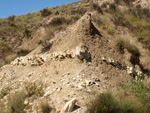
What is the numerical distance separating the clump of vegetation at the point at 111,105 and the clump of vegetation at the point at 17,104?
2.02m

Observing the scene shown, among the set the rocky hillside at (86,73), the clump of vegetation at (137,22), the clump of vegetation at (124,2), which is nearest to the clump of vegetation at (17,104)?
the rocky hillside at (86,73)

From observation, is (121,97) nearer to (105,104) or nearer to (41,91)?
(105,104)

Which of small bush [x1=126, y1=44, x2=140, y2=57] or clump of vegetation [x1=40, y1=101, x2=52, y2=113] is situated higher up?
clump of vegetation [x1=40, y1=101, x2=52, y2=113]

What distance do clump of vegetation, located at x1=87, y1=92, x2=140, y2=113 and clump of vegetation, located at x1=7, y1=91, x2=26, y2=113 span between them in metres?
2.02

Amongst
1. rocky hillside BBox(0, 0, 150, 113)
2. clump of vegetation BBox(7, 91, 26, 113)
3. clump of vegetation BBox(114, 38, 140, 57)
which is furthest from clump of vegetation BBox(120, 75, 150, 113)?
clump of vegetation BBox(114, 38, 140, 57)

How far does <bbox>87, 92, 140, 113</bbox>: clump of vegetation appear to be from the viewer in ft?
9.62

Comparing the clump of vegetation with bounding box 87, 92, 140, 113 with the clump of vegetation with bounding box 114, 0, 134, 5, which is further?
the clump of vegetation with bounding box 114, 0, 134, 5

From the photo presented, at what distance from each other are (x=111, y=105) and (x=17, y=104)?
2.62 m

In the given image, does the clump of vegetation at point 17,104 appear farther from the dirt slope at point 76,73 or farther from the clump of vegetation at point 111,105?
the clump of vegetation at point 111,105

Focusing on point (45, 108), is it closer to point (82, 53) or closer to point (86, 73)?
point (86, 73)

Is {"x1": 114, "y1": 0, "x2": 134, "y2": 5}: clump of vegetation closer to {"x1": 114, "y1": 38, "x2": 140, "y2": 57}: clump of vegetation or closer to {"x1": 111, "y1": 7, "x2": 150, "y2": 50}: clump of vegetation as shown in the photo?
{"x1": 111, "y1": 7, "x2": 150, "y2": 50}: clump of vegetation

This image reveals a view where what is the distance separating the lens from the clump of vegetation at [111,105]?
293cm

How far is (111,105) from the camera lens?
295 cm

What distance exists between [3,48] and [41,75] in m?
A: 7.79
